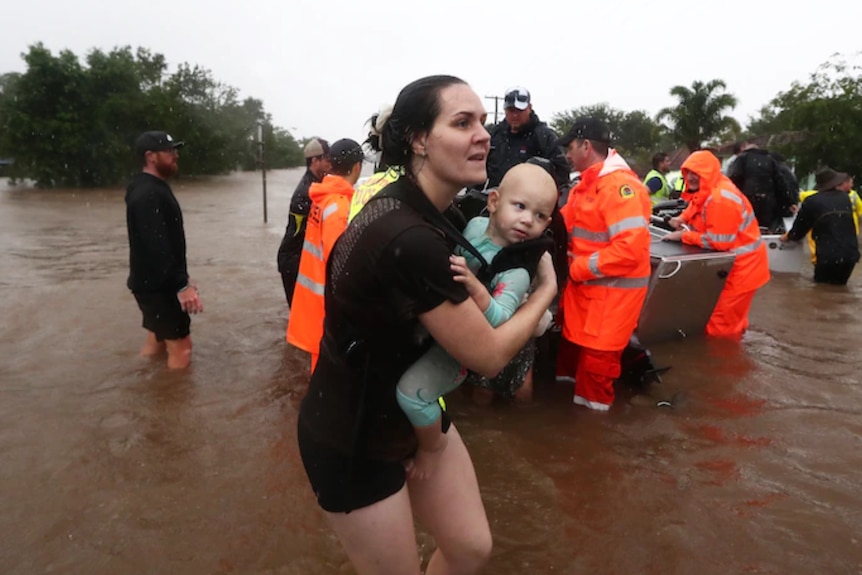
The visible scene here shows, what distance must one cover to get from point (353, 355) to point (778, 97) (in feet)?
78.9

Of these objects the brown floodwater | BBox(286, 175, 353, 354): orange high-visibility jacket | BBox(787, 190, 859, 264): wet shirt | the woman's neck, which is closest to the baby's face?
the woman's neck

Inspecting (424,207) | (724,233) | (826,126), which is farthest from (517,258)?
(826,126)

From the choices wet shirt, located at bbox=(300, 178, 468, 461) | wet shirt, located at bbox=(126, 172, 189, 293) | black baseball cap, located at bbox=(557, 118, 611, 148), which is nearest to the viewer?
wet shirt, located at bbox=(300, 178, 468, 461)

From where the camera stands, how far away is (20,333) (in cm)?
650

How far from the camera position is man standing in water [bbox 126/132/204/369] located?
4.72 meters

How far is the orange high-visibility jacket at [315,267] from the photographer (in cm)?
394

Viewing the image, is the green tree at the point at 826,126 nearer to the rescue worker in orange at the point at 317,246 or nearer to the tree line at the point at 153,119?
the tree line at the point at 153,119

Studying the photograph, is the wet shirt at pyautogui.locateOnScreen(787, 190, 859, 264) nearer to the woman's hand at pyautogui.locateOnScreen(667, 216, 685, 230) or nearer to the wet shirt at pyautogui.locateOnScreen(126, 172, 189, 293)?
the woman's hand at pyautogui.locateOnScreen(667, 216, 685, 230)

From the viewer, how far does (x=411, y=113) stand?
5.38 ft

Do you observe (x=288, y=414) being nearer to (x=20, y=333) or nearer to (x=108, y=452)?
(x=108, y=452)

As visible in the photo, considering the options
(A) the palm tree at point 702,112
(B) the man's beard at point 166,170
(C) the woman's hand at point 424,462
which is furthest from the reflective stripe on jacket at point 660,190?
(A) the palm tree at point 702,112

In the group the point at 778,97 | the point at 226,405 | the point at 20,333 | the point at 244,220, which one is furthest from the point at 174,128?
the point at 226,405

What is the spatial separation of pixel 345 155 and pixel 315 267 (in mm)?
769

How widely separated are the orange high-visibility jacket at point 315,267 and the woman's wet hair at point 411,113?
7.24 feet
